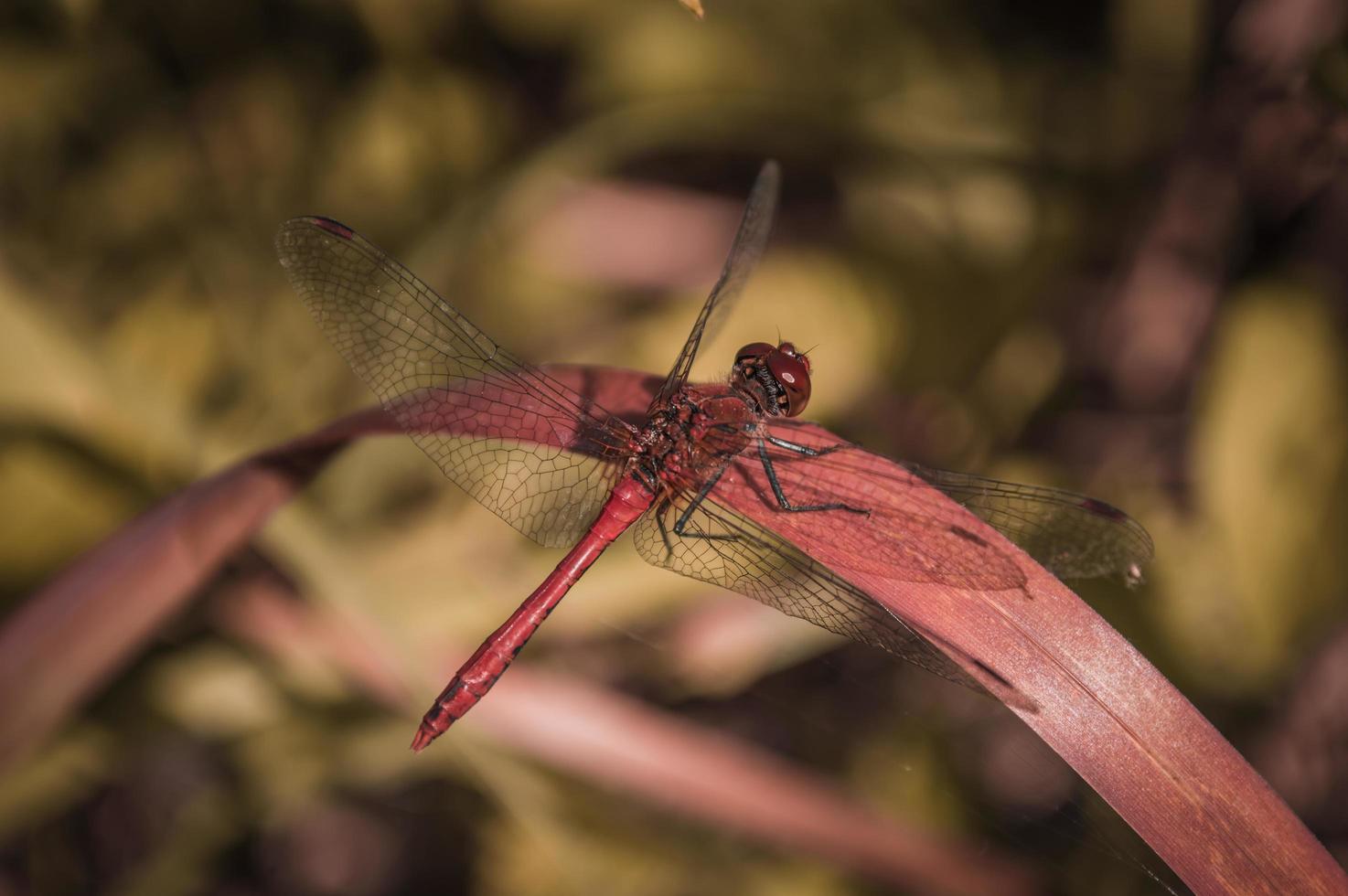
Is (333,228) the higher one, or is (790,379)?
(790,379)

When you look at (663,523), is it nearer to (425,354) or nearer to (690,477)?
(690,477)

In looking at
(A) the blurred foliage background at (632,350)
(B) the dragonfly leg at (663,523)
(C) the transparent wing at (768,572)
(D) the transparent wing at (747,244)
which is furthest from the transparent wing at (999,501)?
(A) the blurred foliage background at (632,350)

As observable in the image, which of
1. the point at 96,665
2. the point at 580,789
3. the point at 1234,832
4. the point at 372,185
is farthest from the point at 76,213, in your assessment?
the point at 1234,832

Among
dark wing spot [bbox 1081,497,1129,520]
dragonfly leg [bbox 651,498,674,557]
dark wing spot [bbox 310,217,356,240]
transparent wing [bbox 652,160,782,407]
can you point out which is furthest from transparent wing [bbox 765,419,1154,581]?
dark wing spot [bbox 310,217,356,240]

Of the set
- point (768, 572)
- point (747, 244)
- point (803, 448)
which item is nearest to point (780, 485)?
point (803, 448)

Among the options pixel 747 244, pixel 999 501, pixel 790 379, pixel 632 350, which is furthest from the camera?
pixel 632 350

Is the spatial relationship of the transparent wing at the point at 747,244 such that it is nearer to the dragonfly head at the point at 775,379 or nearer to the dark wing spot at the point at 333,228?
the dragonfly head at the point at 775,379

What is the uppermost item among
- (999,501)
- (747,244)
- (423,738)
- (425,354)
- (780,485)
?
(747,244)
